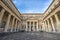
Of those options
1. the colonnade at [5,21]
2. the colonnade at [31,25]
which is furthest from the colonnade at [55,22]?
the colonnade at [31,25]

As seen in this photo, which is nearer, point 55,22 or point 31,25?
point 55,22

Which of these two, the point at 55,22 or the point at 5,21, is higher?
the point at 5,21

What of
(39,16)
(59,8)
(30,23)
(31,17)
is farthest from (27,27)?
(59,8)

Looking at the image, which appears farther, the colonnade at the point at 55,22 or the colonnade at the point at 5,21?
the colonnade at the point at 55,22

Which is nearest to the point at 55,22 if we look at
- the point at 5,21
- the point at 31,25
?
the point at 5,21

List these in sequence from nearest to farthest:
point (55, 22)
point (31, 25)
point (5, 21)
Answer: point (5, 21) → point (55, 22) → point (31, 25)

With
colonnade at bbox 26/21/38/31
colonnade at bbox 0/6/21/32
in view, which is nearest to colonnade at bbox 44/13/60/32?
colonnade at bbox 0/6/21/32

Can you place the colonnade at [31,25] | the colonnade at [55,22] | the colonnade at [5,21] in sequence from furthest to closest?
the colonnade at [31,25] → the colonnade at [55,22] → the colonnade at [5,21]

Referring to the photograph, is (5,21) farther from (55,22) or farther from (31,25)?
Answer: (31,25)

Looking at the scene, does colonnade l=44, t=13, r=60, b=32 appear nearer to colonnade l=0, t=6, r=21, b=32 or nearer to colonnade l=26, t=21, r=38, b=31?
colonnade l=0, t=6, r=21, b=32

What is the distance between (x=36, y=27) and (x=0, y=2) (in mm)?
32878

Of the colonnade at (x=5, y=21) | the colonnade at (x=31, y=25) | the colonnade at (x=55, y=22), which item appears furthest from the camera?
the colonnade at (x=31, y=25)

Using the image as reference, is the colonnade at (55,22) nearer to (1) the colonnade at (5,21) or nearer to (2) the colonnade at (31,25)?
(1) the colonnade at (5,21)

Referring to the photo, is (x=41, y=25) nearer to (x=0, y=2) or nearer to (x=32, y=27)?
(x=32, y=27)
